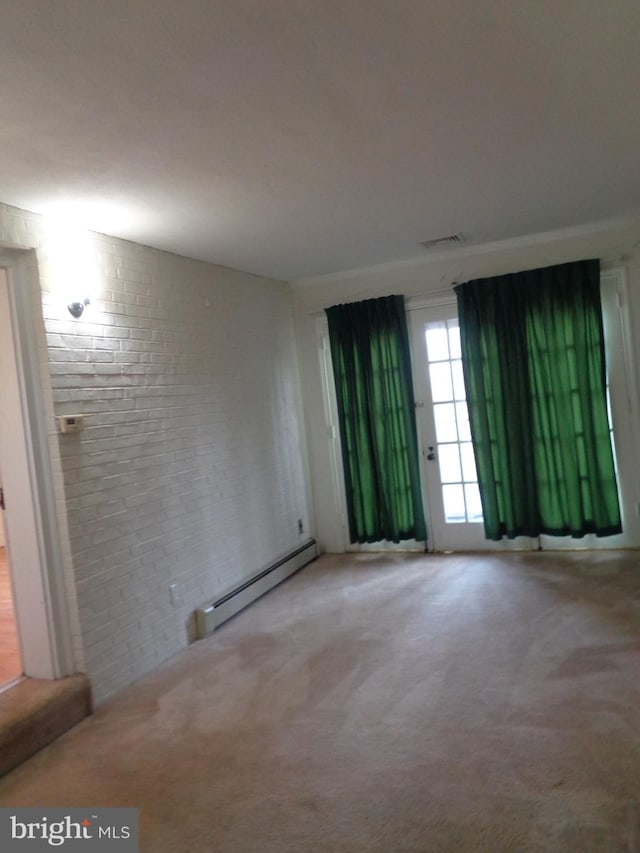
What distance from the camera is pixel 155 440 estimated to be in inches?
152

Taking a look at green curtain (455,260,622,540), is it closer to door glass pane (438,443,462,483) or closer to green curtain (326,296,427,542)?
door glass pane (438,443,462,483)

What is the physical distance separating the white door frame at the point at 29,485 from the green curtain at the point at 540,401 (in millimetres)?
3282

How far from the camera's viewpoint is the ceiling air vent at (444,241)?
4617 millimetres

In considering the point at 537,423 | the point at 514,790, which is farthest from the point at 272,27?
the point at 537,423

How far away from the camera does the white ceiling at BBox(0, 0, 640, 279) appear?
1797 millimetres

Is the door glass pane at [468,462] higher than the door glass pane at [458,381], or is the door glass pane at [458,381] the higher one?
the door glass pane at [458,381]

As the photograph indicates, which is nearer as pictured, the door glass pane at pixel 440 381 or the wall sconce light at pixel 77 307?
the wall sconce light at pixel 77 307

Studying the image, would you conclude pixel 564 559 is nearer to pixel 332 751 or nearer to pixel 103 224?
pixel 332 751

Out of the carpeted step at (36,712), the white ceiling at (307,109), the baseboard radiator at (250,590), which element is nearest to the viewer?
the white ceiling at (307,109)

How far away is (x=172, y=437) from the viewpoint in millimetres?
4020

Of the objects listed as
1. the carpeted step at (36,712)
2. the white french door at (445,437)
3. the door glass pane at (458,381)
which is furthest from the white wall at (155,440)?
the door glass pane at (458,381)

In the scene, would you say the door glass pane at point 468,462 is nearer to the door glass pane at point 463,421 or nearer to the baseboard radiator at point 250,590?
the door glass pane at point 463,421

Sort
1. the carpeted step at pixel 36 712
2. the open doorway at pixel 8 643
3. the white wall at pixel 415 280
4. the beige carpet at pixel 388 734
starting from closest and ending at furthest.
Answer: the beige carpet at pixel 388 734, the carpeted step at pixel 36 712, the open doorway at pixel 8 643, the white wall at pixel 415 280

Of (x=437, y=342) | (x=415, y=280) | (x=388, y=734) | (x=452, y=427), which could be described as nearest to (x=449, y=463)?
(x=452, y=427)
